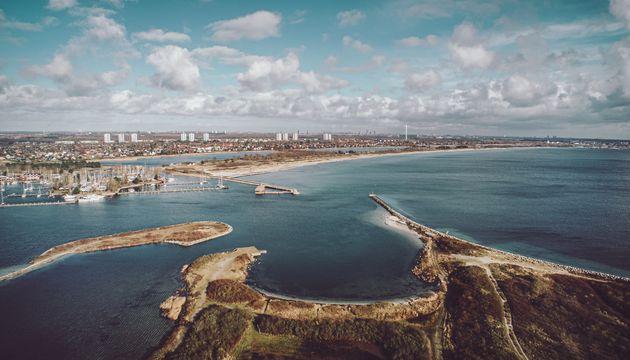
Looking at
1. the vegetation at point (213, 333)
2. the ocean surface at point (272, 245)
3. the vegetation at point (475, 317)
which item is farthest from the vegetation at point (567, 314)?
the vegetation at point (213, 333)

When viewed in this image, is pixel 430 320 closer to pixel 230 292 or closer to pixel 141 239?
pixel 230 292

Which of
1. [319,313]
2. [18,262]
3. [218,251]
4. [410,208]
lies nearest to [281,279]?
[319,313]

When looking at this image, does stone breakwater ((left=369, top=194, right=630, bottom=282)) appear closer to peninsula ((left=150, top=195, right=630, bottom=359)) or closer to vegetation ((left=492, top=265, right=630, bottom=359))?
peninsula ((left=150, top=195, right=630, bottom=359))

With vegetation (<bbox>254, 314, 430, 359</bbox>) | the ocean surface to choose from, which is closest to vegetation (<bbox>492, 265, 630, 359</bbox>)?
vegetation (<bbox>254, 314, 430, 359</bbox>)

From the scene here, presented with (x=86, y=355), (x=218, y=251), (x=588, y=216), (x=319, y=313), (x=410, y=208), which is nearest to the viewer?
(x=86, y=355)

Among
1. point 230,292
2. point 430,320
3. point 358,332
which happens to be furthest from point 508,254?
point 230,292

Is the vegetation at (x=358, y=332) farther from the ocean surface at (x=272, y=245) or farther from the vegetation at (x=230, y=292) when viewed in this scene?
the ocean surface at (x=272, y=245)

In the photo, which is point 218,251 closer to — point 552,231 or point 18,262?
point 18,262
